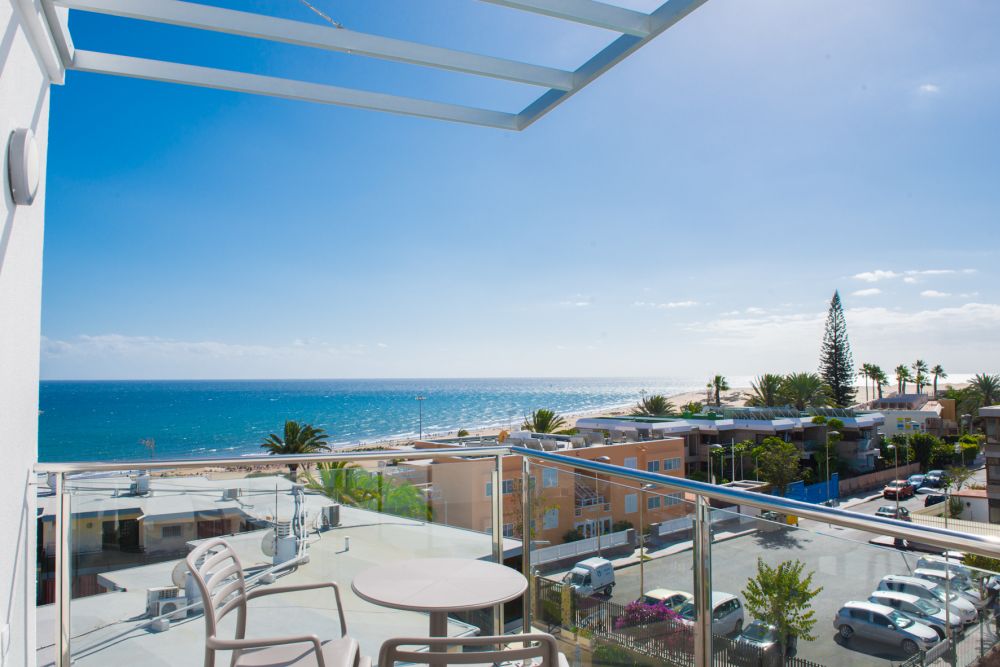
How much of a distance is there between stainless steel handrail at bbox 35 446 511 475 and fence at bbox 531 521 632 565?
0.49 metres

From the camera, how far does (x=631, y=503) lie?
7.06ft

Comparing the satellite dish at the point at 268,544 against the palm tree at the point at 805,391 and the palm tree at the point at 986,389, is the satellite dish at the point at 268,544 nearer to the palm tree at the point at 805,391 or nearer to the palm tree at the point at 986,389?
the palm tree at the point at 805,391

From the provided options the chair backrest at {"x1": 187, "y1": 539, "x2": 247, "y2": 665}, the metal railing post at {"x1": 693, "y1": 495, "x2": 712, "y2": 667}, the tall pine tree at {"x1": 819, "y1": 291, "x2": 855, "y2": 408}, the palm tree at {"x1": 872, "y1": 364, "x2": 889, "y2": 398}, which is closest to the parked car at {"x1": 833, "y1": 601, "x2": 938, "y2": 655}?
the metal railing post at {"x1": 693, "y1": 495, "x2": 712, "y2": 667}

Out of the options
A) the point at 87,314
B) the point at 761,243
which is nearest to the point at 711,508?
the point at 761,243

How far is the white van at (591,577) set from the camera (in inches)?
90.0

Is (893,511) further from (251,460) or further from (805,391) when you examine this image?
(251,460)

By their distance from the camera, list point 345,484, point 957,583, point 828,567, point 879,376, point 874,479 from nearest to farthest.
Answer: point 957,583
point 828,567
point 345,484
point 874,479
point 879,376

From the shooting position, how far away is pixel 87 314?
167 ft

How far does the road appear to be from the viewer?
4.47 ft

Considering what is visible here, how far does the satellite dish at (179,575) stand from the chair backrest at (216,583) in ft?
1.39

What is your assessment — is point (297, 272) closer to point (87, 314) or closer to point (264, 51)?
point (87, 314)

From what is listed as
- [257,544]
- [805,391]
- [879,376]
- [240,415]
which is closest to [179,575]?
[257,544]

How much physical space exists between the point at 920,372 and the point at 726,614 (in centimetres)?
6619

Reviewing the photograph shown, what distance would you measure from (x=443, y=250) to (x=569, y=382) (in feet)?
232
